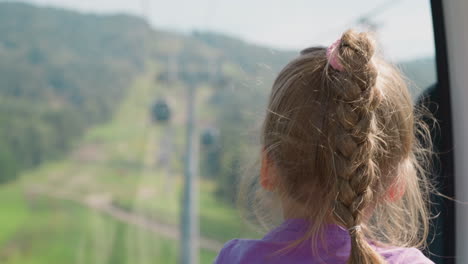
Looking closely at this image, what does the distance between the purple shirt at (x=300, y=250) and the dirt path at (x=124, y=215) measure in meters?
11.0

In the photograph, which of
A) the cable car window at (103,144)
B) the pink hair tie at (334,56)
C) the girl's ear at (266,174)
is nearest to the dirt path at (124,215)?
the cable car window at (103,144)

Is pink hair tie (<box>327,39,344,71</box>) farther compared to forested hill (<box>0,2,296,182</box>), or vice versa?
forested hill (<box>0,2,296,182</box>)

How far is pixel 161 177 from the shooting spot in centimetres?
1253

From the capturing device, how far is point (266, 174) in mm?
688

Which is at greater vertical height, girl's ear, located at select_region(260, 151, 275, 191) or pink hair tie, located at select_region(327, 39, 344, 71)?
pink hair tie, located at select_region(327, 39, 344, 71)

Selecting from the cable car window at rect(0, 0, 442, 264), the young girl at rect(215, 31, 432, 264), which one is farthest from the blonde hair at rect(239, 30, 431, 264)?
the cable car window at rect(0, 0, 442, 264)

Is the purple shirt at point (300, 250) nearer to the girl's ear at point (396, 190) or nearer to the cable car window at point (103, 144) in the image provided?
the girl's ear at point (396, 190)

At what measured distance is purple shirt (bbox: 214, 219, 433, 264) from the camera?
0.62 metres

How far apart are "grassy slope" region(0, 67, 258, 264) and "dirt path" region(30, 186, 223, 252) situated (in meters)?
0.10

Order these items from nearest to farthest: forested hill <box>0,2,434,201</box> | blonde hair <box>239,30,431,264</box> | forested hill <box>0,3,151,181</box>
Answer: blonde hair <box>239,30,431,264</box>, forested hill <box>0,2,434,201</box>, forested hill <box>0,3,151,181</box>

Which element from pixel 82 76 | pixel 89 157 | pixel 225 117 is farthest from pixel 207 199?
pixel 82 76

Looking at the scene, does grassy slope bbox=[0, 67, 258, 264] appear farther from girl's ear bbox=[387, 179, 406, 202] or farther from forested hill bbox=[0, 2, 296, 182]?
girl's ear bbox=[387, 179, 406, 202]

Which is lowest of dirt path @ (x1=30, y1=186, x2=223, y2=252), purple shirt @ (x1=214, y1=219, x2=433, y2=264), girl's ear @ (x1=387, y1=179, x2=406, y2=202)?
dirt path @ (x1=30, y1=186, x2=223, y2=252)

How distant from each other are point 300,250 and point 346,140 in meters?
0.16
